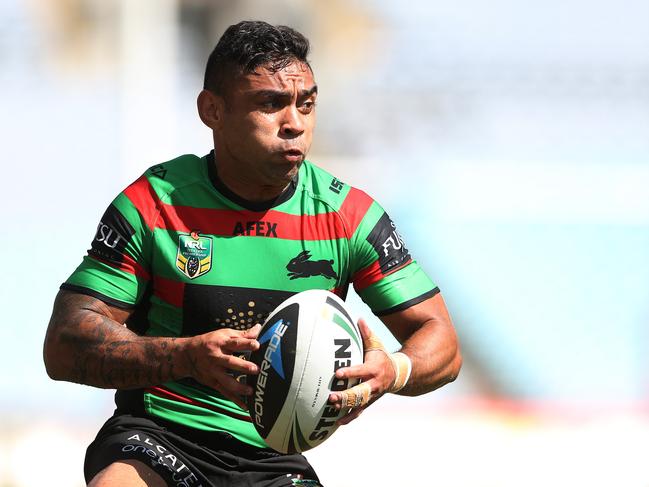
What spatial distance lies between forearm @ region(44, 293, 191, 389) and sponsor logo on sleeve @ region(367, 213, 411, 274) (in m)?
0.94

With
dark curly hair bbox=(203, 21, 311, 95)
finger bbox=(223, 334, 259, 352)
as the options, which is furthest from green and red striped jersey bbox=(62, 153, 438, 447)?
finger bbox=(223, 334, 259, 352)

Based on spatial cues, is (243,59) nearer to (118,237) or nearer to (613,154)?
(118,237)

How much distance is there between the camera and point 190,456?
181 inches

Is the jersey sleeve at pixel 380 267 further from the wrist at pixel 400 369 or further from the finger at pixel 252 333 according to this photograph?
the finger at pixel 252 333

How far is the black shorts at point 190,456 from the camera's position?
4484 mm

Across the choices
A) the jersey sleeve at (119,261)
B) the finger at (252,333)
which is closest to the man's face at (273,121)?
the jersey sleeve at (119,261)

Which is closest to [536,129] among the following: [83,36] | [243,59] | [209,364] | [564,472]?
[564,472]

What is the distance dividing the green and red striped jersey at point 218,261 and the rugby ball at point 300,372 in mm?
482

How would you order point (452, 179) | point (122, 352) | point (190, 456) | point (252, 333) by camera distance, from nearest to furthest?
point (252, 333), point (122, 352), point (190, 456), point (452, 179)

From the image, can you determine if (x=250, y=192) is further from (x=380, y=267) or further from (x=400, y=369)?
(x=400, y=369)

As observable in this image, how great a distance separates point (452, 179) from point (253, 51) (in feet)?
27.4

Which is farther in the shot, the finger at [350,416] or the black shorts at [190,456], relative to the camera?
the black shorts at [190,456]

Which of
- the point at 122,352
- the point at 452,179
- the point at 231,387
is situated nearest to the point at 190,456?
the point at 122,352

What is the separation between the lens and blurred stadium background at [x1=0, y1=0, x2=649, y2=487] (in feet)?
37.6
